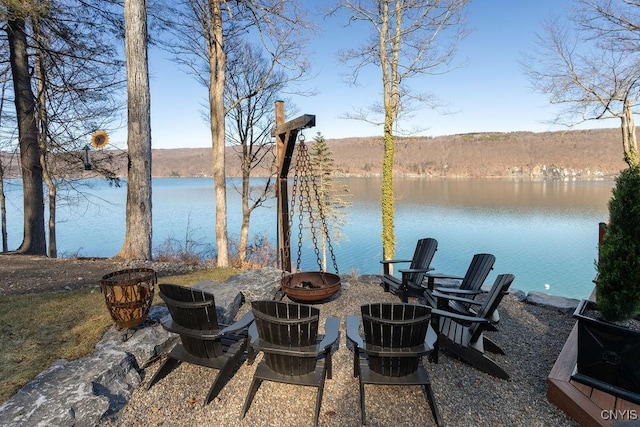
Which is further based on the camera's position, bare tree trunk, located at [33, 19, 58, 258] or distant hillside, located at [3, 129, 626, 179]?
distant hillside, located at [3, 129, 626, 179]

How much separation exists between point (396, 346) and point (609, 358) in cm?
124

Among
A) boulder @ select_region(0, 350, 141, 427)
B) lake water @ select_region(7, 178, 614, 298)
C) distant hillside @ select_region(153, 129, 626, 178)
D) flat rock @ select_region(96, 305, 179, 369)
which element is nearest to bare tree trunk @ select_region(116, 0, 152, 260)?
flat rock @ select_region(96, 305, 179, 369)

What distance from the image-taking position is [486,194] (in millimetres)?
29531

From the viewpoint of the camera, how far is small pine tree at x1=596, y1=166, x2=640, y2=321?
261 cm

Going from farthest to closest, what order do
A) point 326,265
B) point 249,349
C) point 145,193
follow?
point 326,265
point 145,193
point 249,349

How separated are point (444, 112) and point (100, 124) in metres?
9.39

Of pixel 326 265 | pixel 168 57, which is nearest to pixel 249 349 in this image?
pixel 168 57

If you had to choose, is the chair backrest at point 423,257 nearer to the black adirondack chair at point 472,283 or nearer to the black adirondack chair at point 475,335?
the black adirondack chair at point 472,283

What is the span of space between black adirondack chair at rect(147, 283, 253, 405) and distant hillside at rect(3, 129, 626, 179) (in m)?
26.4

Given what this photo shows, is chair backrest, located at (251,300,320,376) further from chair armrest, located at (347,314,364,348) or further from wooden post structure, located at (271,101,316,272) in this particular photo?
wooden post structure, located at (271,101,316,272)

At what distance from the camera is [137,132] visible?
19.0 ft

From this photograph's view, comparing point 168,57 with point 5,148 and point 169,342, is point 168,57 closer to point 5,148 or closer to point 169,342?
point 5,148

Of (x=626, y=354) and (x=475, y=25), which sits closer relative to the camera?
(x=626, y=354)

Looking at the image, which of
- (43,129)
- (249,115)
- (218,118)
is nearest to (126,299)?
(218,118)
